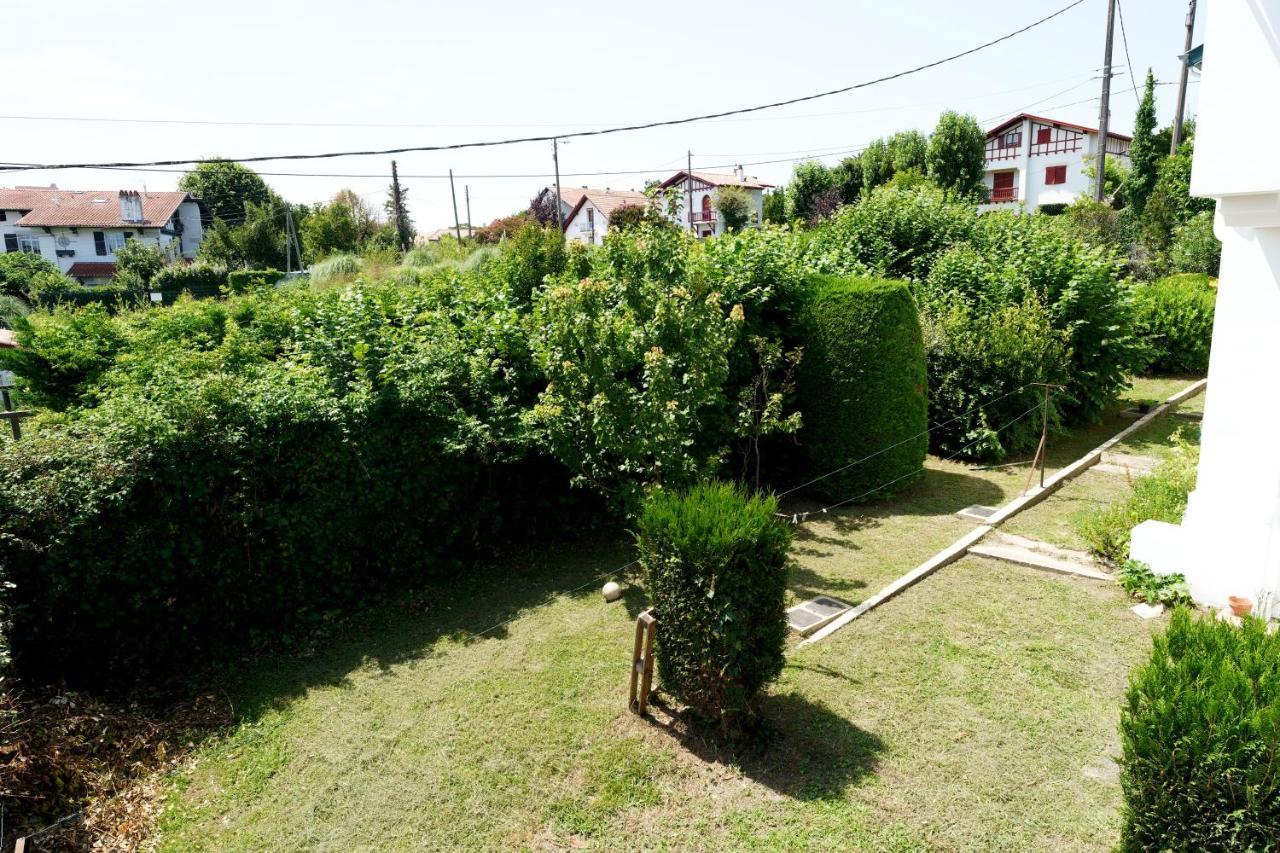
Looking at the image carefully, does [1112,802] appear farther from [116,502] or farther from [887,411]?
[116,502]

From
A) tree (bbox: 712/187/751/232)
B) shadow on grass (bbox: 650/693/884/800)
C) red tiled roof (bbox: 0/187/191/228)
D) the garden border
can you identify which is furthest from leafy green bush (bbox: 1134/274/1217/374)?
red tiled roof (bbox: 0/187/191/228)

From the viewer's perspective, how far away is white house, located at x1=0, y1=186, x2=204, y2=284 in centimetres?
5653

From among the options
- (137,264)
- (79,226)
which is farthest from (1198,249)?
(79,226)

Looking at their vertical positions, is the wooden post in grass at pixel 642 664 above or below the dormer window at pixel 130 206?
below

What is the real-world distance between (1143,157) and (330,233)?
43705 millimetres

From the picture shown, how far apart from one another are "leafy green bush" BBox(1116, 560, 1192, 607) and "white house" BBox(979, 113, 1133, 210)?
159ft

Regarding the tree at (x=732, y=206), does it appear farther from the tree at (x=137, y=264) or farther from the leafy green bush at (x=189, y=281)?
the tree at (x=137, y=264)

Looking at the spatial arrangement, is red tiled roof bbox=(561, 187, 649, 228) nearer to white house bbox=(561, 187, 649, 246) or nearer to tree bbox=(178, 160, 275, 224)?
white house bbox=(561, 187, 649, 246)

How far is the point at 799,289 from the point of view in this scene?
9.83 m

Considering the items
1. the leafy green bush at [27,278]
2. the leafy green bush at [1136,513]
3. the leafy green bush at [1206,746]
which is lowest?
the leafy green bush at [1136,513]

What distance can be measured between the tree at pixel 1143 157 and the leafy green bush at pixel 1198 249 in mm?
12275

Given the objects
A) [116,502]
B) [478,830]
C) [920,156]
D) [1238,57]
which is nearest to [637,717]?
[478,830]

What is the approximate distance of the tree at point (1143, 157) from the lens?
3300 cm

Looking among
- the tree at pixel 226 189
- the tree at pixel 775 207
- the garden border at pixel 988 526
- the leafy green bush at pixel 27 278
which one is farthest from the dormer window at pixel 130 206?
the garden border at pixel 988 526
